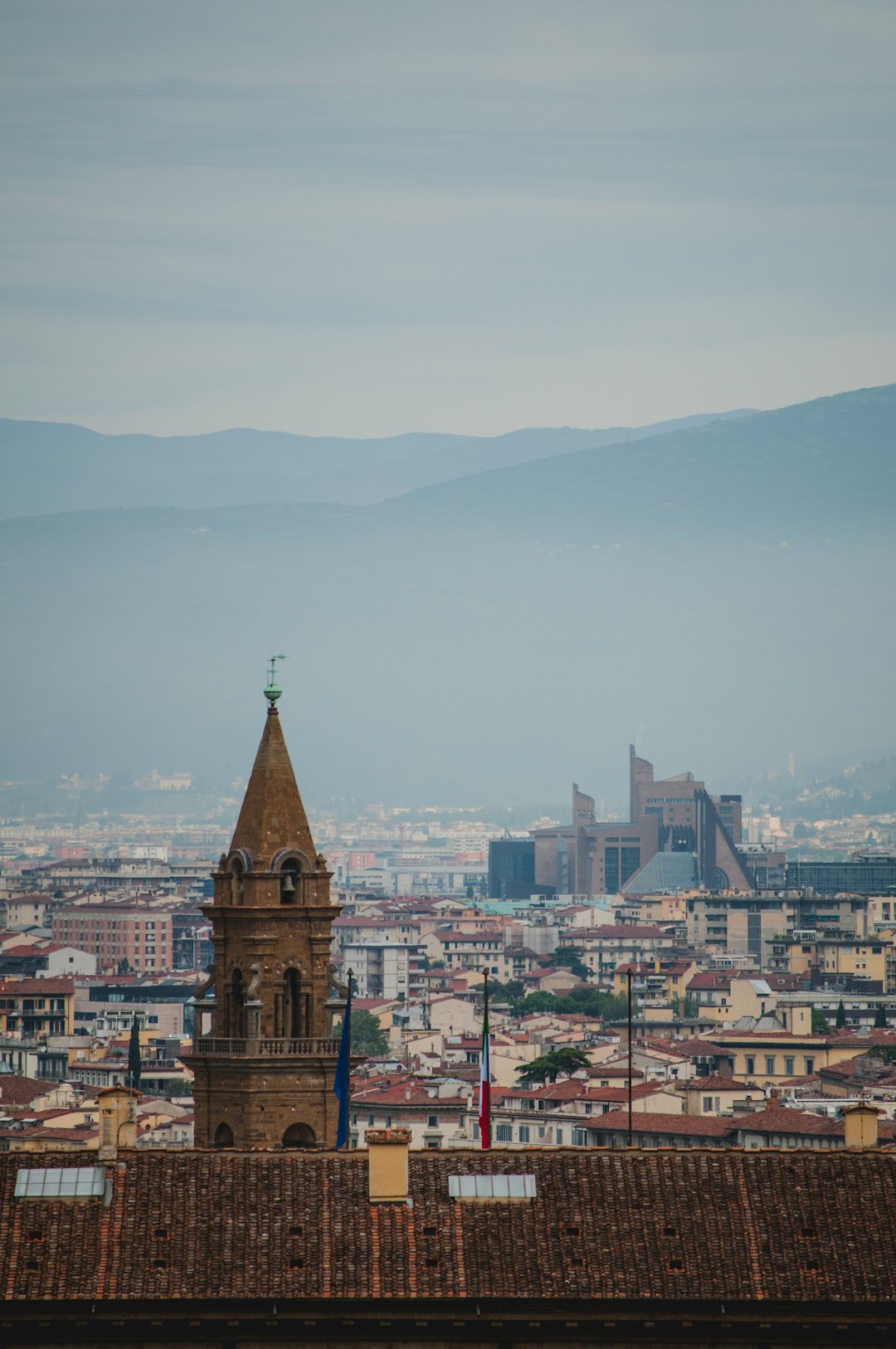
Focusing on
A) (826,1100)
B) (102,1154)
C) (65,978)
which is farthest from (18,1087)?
(102,1154)

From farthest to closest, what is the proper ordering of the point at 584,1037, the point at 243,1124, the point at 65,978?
the point at 65,978
the point at 584,1037
the point at 243,1124

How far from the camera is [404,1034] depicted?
175 metres

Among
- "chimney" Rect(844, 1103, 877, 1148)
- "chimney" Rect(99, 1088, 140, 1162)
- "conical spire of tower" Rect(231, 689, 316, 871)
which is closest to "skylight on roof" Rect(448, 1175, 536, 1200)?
"chimney" Rect(99, 1088, 140, 1162)

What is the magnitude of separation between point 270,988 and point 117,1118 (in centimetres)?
879

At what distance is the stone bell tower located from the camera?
4950 cm

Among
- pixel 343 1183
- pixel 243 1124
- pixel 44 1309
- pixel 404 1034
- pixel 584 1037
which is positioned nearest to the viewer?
pixel 44 1309

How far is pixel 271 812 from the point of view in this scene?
170 ft

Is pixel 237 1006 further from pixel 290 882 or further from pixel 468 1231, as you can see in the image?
pixel 468 1231

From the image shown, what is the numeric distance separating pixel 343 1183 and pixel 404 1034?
450 ft

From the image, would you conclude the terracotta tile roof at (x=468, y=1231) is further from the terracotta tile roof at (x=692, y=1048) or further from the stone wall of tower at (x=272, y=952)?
the terracotta tile roof at (x=692, y=1048)

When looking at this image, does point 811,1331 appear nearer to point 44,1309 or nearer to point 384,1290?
point 384,1290

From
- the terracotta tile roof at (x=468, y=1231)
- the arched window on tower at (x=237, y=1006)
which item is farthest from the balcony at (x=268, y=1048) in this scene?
the terracotta tile roof at (x=468, y=1231)

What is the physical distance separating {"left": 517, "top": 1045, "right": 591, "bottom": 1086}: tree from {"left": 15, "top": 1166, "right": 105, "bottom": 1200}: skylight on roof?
314 ft

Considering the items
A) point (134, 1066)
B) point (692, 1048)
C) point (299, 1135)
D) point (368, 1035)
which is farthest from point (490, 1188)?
point (368, 1035)
